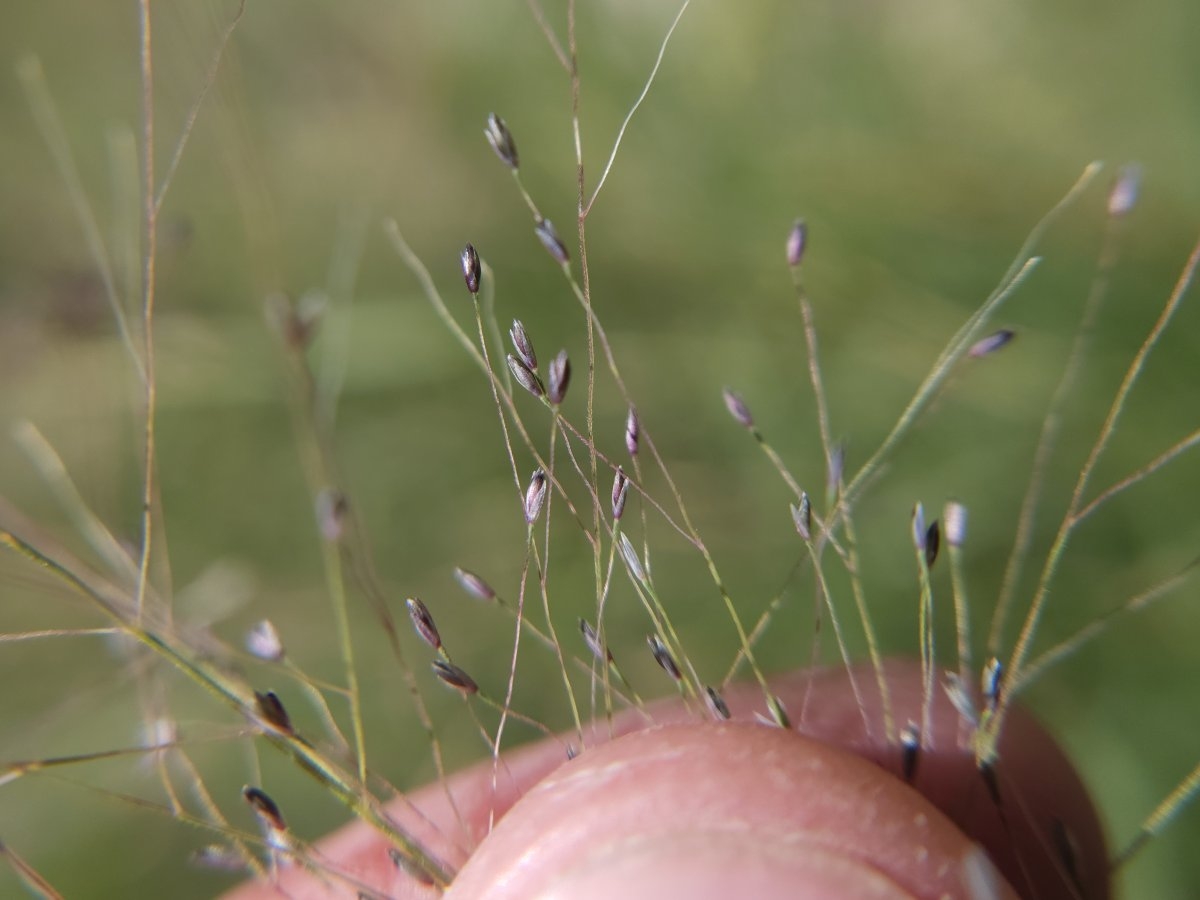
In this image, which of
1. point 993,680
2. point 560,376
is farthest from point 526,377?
point 993,680

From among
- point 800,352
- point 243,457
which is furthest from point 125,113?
point 800,352

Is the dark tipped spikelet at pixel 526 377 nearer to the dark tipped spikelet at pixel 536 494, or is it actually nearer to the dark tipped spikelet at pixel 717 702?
the dark tipped spikelet at pixel 536 494

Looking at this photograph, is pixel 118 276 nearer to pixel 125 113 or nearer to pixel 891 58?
pixel 125 113

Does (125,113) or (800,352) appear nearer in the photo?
(800,352)

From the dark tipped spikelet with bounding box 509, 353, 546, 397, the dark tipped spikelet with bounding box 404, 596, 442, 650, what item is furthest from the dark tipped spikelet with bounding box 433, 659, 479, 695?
the dark tipped spikelet with bounding box 509, 353, 546, 397

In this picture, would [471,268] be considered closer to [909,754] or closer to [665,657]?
[665,657]

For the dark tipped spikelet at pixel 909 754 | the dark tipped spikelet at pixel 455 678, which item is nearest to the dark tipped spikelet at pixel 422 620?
the dark tipped spikelet at pixel 455 678
